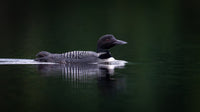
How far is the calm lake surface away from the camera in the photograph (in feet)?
29.1

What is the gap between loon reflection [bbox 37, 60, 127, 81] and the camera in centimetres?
1134

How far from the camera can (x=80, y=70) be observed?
12.2 meters

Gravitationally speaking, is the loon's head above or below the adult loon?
above

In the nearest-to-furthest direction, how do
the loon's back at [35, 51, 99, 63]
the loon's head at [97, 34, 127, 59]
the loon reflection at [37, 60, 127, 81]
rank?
the loon reflection at [37, 60, 127, 81], the loon's back at [35, 51, 99, 63], the loon's head at [97, 34, 127, 59]

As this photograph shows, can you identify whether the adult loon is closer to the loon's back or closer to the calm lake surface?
the loon's back

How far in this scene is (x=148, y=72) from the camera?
11.9 metres

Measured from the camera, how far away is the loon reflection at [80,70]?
11336mm

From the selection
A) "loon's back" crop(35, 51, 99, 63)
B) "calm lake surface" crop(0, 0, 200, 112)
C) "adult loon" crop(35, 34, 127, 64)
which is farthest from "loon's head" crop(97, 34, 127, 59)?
"calm lake surface" crop(0, 0, 200, 112)

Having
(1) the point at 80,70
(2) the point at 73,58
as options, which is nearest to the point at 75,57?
(2) the point at 73,58

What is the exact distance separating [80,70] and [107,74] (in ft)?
2.71

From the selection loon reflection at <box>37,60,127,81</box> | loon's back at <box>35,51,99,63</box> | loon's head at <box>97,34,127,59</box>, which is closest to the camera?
loon reflection at <box>37,60,127,81</box>

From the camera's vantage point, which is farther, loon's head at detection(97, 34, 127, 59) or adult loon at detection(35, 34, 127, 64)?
loon's head at detection(97, 34, 127, 59)

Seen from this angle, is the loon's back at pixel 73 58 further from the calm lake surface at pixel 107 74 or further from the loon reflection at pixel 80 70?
the calm lake surface at pixel 107 74

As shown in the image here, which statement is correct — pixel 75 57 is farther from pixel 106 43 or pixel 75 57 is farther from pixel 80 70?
pixel 80 70
